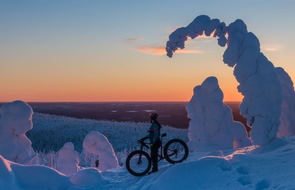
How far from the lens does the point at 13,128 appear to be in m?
19.4

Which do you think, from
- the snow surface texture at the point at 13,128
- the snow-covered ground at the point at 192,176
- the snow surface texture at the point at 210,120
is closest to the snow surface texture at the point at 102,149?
the snow surface texture at the point at 13,128

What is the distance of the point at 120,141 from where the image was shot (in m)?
65.8

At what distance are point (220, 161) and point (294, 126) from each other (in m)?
9.62

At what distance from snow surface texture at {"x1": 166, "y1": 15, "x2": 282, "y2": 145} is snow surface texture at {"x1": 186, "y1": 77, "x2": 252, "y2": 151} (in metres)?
6.48

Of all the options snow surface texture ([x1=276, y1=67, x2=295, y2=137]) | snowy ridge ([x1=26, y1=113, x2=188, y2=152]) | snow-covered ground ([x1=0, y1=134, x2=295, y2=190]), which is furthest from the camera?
snowy ridge ([x1=26, y1=113, x2=188, y2=152])

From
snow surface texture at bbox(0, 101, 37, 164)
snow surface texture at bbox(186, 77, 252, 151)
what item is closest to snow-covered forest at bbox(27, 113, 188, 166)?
snow surface texture at bbox(186, 77, 252, 151)

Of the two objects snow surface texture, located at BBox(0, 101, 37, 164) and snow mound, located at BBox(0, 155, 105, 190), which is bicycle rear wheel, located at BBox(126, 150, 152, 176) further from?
snow surface texture, located at BBox(0, 101, 37, 164)

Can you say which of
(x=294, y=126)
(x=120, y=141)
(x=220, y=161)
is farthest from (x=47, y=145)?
(x=220, y=161)

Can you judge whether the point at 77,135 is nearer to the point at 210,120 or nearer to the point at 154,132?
the point at 210,120

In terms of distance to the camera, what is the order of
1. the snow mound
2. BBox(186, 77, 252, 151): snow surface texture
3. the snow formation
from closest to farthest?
the snow mound
BBox(186, 77, 252, 151): snow surface texture
the snow formation

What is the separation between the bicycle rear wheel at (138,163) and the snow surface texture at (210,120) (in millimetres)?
9138

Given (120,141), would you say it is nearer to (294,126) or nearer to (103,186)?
(294,126)

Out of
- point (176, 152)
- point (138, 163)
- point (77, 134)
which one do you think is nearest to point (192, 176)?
point (176, 152)

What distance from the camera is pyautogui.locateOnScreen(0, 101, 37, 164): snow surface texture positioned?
762 inches
